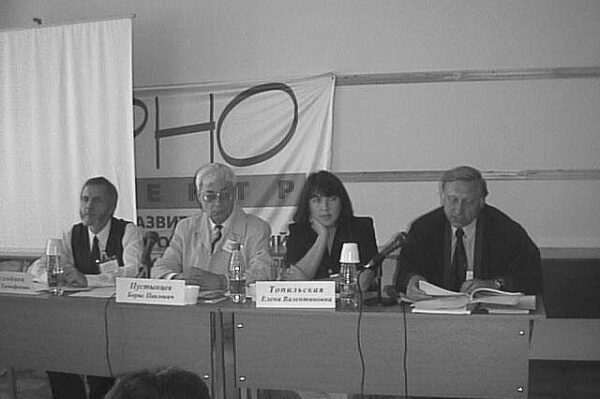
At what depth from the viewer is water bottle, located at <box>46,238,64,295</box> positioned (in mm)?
3094

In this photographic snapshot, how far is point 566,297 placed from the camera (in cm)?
423

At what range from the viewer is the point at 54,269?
316 cm

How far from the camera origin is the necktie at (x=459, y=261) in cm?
313

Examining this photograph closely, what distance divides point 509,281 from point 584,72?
73.5 inches

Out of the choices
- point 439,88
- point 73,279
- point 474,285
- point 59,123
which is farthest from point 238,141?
point 474,285

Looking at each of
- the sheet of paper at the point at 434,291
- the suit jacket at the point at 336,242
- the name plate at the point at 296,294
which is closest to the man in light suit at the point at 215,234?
the suit jacket at the point at 336,242

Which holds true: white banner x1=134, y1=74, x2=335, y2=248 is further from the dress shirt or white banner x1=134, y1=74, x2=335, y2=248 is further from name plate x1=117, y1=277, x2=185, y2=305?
name plate x1=117, y1=277, x2=185, y2=305

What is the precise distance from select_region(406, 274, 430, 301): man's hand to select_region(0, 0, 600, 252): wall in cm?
162

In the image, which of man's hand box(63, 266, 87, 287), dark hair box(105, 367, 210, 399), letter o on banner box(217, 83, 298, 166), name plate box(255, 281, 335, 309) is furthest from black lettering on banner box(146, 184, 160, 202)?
dark hair box(105, 367, 210, 399)

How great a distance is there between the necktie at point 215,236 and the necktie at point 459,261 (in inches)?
40.9

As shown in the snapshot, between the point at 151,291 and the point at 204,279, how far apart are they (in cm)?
25

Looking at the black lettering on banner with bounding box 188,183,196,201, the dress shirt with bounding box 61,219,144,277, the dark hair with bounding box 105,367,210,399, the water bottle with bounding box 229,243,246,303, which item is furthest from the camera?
the black lettering on banner with bounding box 188,183,196,201

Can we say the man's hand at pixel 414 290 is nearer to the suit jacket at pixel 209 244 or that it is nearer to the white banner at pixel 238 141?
the suit jacket at pixel 209 244

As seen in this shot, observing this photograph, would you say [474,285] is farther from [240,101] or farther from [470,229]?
[240,101]
